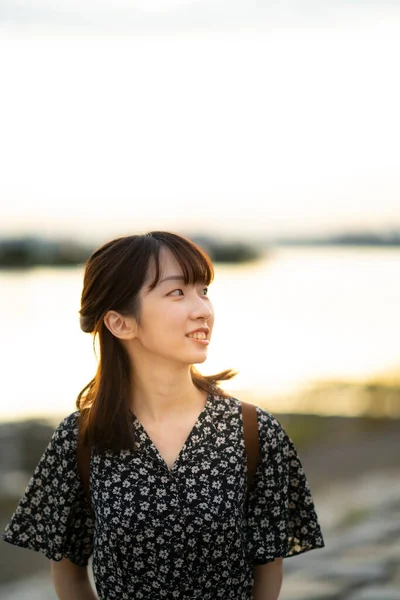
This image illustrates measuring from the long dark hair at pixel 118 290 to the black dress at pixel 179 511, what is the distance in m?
0.05

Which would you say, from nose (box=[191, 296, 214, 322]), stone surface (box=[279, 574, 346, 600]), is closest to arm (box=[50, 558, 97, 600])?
nose (box=[191, 296, 214, 322])

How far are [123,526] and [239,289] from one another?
24.9 feet

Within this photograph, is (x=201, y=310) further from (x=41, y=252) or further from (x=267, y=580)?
(x=41, y=252)

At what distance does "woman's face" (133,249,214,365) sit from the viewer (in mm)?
2059

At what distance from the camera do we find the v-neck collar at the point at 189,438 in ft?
6.82

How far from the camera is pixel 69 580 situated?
225 centimetres

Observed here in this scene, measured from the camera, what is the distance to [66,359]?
24.2 feet

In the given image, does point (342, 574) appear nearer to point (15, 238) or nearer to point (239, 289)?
point (15, 238)

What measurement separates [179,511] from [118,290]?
54cm

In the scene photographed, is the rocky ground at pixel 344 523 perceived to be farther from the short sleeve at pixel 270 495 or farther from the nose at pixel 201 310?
the nose at pixel 201 310

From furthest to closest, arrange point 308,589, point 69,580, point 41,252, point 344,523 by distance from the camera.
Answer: point 41,252, point 344,523, point 308,589, point 69,580

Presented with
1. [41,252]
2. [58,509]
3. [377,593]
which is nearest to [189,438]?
[58,509]

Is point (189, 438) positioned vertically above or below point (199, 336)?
below

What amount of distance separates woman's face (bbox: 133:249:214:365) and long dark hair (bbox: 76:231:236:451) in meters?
0.02
